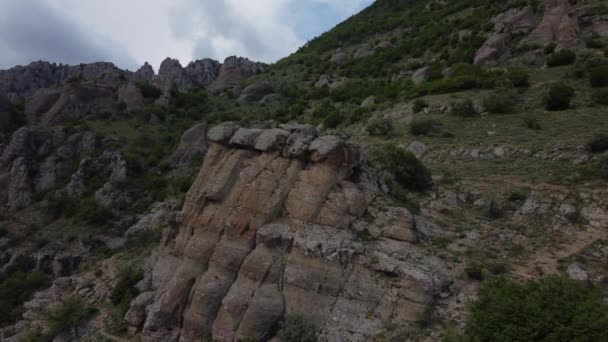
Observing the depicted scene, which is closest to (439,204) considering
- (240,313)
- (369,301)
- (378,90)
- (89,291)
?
(369,301)

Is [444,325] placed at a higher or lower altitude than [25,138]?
lower

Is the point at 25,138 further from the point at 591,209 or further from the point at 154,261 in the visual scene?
the point at 591,209

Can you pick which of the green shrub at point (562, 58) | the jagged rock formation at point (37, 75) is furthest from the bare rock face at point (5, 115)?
the green shrub at point (562, 58)

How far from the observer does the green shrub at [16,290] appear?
24516mm

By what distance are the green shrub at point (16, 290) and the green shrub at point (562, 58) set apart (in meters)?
42.1

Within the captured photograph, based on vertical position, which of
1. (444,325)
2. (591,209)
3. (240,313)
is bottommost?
(591,209)

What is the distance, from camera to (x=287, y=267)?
16375 mm

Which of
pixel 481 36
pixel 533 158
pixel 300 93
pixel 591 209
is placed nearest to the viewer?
pixel 591 209

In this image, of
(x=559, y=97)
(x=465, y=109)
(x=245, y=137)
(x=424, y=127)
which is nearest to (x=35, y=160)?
(x=245, y=137)

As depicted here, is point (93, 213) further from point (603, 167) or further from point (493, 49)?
point (493, 49)

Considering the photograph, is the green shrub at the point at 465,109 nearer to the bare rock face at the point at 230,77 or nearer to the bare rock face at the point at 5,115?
the bare rock face at the point at 5,115

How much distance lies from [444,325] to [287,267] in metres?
6.09

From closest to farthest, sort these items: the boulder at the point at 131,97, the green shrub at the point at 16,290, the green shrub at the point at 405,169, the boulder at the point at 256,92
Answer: the green shrub at the point at 405,169 → the green shrub at the point at 16,290 → the boulder at the point at 131,97 → the boulder at the point at 256,92

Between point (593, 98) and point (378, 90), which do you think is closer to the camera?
point (593, 98)
